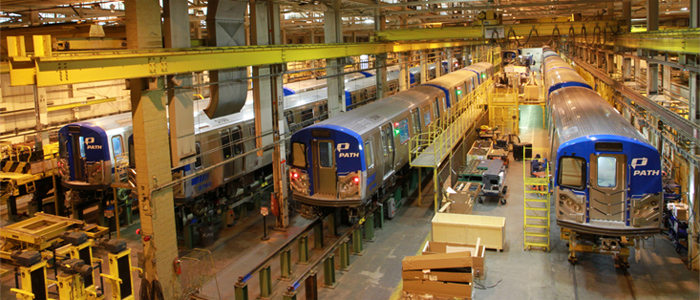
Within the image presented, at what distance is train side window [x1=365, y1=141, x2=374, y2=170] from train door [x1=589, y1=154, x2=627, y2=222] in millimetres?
4700

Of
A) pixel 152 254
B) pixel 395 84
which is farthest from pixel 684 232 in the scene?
Result: pixel 395 84

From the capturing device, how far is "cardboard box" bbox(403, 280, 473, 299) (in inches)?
359

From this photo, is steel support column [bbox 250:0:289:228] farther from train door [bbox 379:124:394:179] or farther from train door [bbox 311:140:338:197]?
train door [bbox 379:124:394:179]

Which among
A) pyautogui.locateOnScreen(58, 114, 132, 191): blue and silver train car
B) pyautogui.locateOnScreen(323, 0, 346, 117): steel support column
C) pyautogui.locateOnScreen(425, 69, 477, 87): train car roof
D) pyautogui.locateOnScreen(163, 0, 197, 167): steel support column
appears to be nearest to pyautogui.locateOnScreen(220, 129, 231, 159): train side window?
pyautogui.locateOnScreen(58, 114, 132, 191): blue and silver train car

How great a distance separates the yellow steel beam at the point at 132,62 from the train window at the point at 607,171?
727 cm

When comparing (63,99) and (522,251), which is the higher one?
(63,99)

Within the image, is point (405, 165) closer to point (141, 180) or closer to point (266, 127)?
point (266, 127)

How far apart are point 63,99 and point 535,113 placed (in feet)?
86.4

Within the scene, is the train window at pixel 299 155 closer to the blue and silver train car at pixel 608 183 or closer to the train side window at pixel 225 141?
the train side window at pixel 225 141

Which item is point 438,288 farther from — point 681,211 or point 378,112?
point 378,112

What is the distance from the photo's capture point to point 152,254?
9422 mm

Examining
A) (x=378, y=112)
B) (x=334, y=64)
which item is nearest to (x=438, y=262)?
(x=378, y=112)

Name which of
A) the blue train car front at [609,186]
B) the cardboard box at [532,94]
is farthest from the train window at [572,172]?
the cardboard box at [532,94]

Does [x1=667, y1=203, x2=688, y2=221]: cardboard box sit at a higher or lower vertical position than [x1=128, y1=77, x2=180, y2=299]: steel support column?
lower
